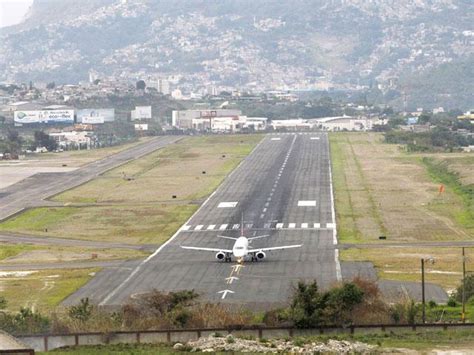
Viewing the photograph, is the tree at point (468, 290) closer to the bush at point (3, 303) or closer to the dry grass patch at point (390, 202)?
the bush at point (3, 303)

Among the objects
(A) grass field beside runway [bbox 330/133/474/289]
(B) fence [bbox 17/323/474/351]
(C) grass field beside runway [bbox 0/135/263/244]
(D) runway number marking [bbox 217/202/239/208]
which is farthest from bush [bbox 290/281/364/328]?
(D) runway number marking [bbox 217/202/239/208]

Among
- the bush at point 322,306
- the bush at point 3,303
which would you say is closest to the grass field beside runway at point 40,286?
the bush at point 3,303

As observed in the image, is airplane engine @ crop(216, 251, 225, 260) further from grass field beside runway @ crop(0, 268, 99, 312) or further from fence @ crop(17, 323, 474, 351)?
fence @ crop(17, 323, 474, 351)

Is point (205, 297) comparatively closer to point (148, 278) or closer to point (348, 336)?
point (148, 278)

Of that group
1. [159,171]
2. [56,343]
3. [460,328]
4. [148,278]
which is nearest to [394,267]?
[148,278]

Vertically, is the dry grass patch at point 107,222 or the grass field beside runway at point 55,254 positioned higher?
the dry grass patch at point 107,222

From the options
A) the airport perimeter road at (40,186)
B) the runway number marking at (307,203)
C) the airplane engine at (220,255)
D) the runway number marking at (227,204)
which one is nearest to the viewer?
the airplane engine at (220,255)

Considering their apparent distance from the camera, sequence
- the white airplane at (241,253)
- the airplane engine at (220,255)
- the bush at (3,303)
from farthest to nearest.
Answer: the airplane engine at (220,255)
the white airplane at (241,253)
the bush at (3,303)
